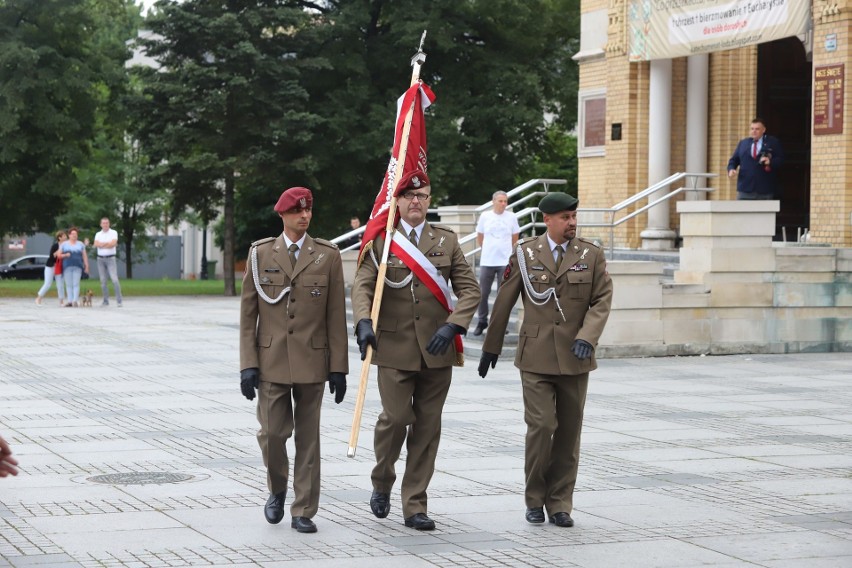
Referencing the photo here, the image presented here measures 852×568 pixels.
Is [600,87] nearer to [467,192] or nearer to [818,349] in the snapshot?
[818,349]

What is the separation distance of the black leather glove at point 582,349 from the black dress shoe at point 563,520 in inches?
34.1

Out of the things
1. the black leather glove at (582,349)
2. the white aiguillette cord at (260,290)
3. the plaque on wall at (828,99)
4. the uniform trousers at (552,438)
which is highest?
the plaque on wall at (828,99)

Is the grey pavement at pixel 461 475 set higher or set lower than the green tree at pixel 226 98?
lower

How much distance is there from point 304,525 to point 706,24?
16165 mm

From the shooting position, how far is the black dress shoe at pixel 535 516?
316 inches

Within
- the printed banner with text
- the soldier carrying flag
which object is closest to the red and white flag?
the soldier carrying flag

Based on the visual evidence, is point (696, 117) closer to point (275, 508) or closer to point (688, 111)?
point (688, 111)

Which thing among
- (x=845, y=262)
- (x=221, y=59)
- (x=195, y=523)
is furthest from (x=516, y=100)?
(x=195, y=523)

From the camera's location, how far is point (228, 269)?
35625 mm

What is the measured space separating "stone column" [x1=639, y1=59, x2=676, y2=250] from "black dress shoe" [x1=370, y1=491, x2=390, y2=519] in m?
16.3

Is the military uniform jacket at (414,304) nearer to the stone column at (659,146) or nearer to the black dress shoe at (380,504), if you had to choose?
the black dress shoe at (380,504)

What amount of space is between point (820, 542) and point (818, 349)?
11.8 metres

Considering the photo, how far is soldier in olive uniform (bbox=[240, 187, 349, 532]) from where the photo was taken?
25.8ft

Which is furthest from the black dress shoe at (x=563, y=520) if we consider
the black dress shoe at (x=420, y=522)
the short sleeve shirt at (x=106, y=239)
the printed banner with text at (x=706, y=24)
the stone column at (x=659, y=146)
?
the short sleeve shirt at (x=106, y=239)
